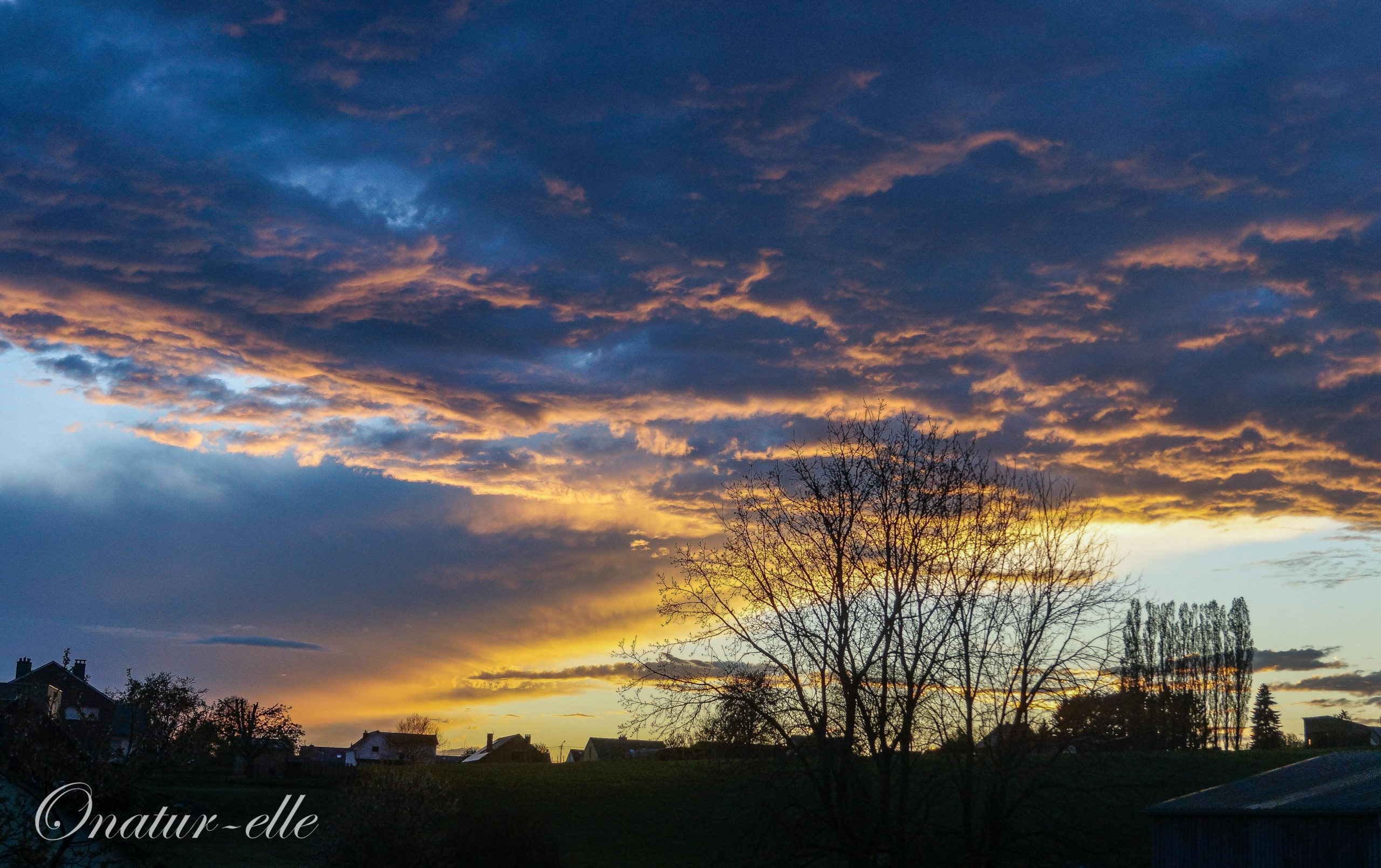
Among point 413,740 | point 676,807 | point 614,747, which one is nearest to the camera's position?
point 676,807

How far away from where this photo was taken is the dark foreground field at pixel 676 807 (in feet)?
86.2

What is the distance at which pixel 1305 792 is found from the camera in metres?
32.5

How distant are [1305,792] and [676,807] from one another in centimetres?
3567

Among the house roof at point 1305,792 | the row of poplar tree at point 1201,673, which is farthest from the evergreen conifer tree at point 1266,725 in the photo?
the house roof at point 1305,792

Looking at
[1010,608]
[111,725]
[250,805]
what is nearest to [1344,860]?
[1010,608]

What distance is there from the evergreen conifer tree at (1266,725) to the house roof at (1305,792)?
67.7m

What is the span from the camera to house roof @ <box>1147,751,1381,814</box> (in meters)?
29.8

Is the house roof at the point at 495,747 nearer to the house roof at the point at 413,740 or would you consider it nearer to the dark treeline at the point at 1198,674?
the house roof at the point at 413,740

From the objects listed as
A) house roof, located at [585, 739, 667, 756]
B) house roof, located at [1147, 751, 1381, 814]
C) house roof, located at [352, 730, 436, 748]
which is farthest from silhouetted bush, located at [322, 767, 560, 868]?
house roof, located at [585, 739, 667, 756]

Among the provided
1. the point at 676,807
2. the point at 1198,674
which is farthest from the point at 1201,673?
the point at 676,807

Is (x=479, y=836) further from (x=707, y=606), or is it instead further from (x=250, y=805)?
(x=250, y=805)

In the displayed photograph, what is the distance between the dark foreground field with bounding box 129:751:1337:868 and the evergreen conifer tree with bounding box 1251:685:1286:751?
1609 inches

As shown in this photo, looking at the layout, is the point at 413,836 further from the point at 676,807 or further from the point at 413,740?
the point at 413,740

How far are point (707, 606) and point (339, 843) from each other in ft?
64.3
